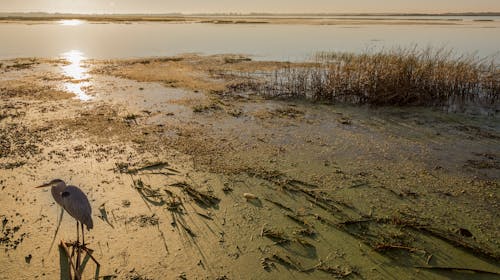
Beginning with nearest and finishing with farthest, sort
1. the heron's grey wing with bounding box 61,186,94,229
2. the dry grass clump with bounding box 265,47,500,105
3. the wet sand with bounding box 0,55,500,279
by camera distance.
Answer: the heron's grey wing with bounding box 61,186,94,229 → the wet sand with bounding box 0,55,500,279 → the dry grass clump with bounding box 265,47,500,105

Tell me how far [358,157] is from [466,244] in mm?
2329

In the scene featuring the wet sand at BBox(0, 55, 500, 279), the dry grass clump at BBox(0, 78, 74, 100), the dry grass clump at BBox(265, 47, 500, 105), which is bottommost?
the wet sand at BBox(0, 55, 500, 279)

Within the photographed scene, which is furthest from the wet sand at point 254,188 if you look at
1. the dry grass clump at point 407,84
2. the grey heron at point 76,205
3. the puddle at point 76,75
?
the puddle at point 76,75

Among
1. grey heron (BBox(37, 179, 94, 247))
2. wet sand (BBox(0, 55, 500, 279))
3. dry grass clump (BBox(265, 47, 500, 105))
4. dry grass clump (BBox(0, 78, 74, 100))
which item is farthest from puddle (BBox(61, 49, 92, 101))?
grey heron (BBox(37, 179, 94, 247))

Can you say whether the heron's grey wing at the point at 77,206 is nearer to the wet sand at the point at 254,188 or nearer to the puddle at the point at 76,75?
the wet sand at the point at 254,188

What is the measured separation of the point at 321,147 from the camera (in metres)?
6.13

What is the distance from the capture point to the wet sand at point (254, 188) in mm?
3375

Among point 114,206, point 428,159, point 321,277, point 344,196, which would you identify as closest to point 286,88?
point 428,159

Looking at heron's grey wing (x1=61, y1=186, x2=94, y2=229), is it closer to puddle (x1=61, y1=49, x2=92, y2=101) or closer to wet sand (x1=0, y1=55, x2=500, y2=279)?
wet sand (x1=0, y1=55, x2=500, y2=279)

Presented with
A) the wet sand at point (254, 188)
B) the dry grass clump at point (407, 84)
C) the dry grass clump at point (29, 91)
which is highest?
the dry grass clump at point (407, 84)

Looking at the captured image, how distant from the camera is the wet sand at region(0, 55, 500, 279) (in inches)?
133

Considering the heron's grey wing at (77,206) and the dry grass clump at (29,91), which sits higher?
the dry grass clump at (29,91)

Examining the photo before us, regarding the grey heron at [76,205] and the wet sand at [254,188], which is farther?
the wet sand at [254,188]

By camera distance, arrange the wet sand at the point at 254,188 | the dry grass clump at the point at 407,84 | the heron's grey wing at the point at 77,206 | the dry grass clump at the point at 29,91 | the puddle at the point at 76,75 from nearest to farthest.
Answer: the heron's grey wing at the point at 77,206 < the wet sand at the point at 254,188 < the dry grass clump at the point at 407,84 < the dry grass clump at the point at 29,91 < the puddle at the point at 76,75
